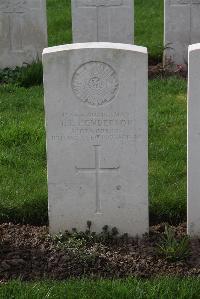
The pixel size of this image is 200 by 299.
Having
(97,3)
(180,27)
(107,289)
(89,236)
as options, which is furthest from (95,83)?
(180,27)

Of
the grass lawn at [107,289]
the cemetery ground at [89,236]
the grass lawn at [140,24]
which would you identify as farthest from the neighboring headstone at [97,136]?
the grass lawn at [140,24]

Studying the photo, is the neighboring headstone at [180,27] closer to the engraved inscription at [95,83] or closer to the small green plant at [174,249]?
the engraved inscription at [95,83]

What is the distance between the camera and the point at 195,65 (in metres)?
4.92

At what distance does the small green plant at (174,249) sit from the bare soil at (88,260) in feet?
0.13

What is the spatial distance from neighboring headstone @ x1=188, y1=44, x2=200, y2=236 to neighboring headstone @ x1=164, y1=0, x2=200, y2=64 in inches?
182

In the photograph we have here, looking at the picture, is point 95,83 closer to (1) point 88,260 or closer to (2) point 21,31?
(1) point 88,260

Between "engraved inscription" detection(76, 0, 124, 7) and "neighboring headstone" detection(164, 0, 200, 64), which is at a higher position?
"engraved inscription" detection(76, 0, 124, 7)

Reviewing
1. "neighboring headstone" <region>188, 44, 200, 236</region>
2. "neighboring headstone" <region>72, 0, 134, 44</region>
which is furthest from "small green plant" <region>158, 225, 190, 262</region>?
"neighboring headstone" <region>72, 0, 134, 44</region>

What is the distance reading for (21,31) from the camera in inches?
387

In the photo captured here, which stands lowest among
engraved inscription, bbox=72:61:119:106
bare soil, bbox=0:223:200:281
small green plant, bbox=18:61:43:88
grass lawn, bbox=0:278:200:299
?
grass lawn, bbox=0:278:200:299

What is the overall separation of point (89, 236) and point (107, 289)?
80 cm

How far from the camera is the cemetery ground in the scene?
177 inches

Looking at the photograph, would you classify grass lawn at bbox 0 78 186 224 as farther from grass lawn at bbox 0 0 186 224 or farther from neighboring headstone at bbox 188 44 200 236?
neighboring headstone at bbox 188 44 200 236

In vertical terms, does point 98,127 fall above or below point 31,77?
below
